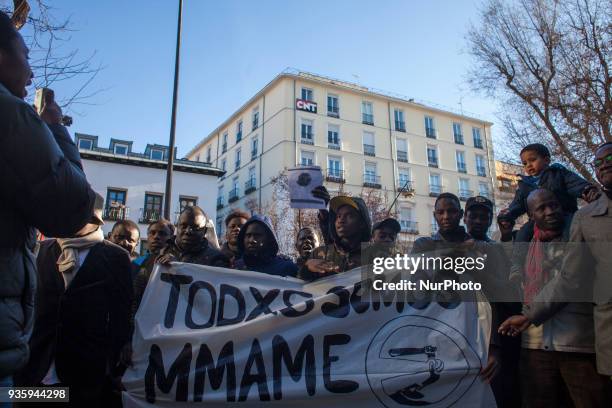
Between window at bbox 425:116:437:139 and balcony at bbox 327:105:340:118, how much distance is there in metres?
9.84

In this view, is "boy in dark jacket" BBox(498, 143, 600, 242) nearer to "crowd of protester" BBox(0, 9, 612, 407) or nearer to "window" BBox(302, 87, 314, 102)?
"crowd of protester" BBox(0, 9, 612, 407)

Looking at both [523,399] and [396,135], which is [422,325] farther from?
[396,135]

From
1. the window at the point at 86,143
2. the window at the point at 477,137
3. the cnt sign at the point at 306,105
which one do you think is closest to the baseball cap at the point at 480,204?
the cnt sign at the point at 306,105

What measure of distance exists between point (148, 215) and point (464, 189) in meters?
29.7

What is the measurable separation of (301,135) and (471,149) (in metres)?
19.1

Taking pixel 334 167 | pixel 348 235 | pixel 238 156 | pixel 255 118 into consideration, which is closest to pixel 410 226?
pixel 334 167

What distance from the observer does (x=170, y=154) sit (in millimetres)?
8703

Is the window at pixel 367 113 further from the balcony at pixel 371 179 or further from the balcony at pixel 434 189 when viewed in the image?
the balcony at pixel 434 189

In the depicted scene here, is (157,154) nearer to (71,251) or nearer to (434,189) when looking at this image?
(434,189)

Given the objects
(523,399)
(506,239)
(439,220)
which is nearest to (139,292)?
(439,220)

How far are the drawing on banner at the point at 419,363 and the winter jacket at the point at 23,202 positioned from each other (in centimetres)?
216

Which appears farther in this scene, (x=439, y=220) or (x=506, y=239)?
(x=506, y=239)

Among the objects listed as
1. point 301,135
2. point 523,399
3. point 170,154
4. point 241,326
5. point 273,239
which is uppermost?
point 301,135

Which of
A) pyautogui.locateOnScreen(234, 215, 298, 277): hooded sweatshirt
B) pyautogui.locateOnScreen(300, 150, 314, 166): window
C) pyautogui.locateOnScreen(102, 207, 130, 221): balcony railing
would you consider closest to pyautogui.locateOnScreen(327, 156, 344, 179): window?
pyautogui.locateOnScreen(300, 150, 314, 166): window
